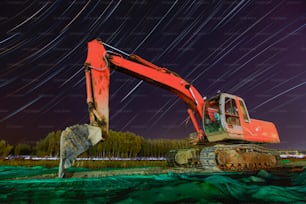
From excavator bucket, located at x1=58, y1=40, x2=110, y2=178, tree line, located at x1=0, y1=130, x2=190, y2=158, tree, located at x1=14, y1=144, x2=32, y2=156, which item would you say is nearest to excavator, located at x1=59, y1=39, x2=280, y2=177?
excavator bucket, located at x1=58, y1=40, x2=110, y2=178

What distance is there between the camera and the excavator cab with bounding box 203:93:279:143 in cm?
1076

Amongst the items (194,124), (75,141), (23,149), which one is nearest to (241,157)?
(194,124)

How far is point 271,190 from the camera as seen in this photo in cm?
523

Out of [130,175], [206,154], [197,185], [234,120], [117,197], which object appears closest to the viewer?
[117,197]

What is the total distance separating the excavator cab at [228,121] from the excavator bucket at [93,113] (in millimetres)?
5570

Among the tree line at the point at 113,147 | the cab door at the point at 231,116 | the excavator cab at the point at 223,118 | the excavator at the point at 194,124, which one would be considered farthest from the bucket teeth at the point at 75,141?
the tree line at the point at 113,147

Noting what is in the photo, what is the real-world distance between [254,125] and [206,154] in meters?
3.51

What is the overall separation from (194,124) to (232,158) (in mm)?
2708

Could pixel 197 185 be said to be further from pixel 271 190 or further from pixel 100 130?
pixel 100 130

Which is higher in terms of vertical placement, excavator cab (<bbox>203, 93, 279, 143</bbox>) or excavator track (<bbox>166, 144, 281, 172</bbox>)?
excavator cab (<bbox>203, 93, 279, 143</bbox>)

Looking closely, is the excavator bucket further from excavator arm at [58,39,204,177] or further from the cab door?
the cab door

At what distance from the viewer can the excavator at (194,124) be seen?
749 centimetres

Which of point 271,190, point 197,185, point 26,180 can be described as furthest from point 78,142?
point 271,190

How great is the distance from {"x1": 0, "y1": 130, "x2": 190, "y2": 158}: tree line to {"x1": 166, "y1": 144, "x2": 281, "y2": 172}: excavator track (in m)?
29.3
